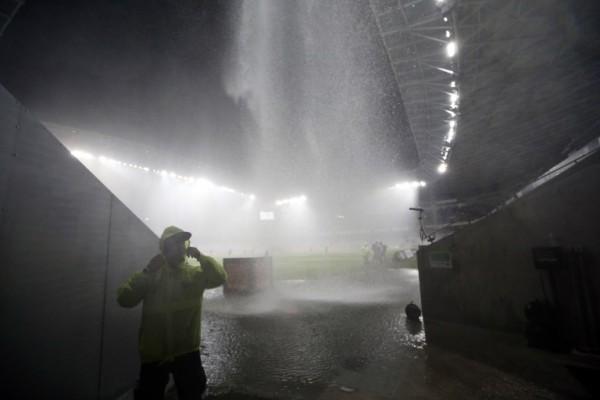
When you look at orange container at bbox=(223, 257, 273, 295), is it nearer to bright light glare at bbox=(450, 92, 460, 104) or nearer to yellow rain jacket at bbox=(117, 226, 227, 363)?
yellow rain jacket at bbox=(117, 226, 227, 363)

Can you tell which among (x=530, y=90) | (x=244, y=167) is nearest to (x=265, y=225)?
(x=244, y=167)

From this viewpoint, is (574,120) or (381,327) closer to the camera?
(381,327)

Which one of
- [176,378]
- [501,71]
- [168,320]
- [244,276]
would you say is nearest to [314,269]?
[244,276]

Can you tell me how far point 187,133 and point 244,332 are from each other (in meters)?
19.1

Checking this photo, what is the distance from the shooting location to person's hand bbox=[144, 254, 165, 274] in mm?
2287

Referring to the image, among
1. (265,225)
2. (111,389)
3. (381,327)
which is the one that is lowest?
(381,327)

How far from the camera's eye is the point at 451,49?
10.2 meters

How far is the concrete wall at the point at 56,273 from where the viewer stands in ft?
6.16

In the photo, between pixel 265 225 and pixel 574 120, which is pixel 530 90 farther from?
pixel 265 225

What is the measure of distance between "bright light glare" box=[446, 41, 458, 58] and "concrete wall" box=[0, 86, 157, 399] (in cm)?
1279

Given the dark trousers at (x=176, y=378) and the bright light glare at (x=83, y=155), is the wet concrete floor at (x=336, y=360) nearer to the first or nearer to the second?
the dark trousers at (x=176, y=378)

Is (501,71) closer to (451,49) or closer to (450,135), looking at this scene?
(451,49)

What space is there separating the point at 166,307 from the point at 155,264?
0.42 metres

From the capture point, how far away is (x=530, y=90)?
11953 millimetres
